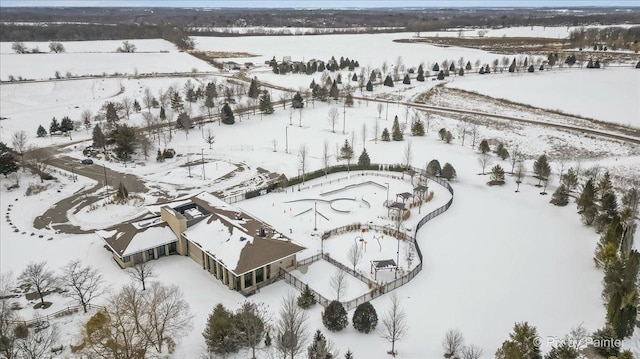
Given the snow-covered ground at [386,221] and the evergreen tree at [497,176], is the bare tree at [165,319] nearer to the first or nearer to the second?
the snow-covered ground at [386,221]

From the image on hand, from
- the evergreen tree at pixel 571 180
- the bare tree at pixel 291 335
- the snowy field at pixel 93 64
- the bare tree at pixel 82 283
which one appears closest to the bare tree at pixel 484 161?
the evergreen tree at pixel 571 180

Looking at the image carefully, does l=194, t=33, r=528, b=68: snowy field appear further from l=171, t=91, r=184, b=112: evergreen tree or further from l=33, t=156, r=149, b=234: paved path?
l=33, t=156, r=149, b=234: paved path

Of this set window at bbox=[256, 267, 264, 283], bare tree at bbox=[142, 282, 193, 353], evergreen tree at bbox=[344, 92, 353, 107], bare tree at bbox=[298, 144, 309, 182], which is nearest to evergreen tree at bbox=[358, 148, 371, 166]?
bare tree at bbox=[298, 144, 309, 182]

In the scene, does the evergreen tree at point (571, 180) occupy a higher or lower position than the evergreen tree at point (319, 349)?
higher

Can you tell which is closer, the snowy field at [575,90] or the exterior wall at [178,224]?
the exterior wall at [178,224]

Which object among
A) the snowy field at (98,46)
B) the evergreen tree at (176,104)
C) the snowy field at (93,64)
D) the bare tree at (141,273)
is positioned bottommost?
the bare tree at (141,273)
